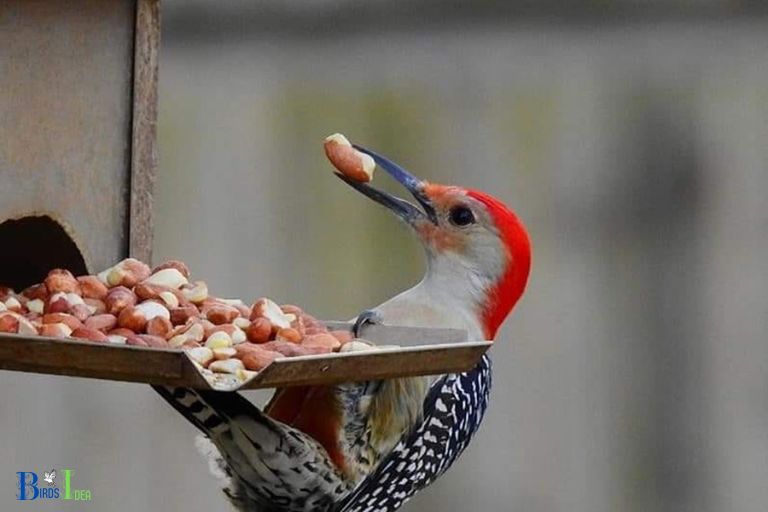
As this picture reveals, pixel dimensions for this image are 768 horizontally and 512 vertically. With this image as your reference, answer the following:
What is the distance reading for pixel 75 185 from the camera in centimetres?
266

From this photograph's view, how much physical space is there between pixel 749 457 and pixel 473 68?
1255mm

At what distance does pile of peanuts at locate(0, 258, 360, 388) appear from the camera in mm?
2084

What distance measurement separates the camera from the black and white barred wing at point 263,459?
2398mm

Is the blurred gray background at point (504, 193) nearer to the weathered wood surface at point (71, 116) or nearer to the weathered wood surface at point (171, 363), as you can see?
the weathered wood surface at point (71, 116)

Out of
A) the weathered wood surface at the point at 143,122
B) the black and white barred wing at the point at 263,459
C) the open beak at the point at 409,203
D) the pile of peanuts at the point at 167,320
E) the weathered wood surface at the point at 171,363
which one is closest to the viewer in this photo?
the weathered wood surface at the point at 171,363

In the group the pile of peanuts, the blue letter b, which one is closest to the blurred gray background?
the blue letter b

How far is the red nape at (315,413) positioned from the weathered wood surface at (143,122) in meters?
0.37

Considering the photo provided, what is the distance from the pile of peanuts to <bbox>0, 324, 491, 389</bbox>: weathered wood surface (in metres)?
0.10

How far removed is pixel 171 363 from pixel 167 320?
1.26 ft

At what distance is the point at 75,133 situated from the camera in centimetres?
267

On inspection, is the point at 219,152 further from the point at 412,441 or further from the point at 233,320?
the point at 233,320

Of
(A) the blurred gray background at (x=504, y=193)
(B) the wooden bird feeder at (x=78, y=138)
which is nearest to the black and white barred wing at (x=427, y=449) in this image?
(B) the wooden bird feeder at (x=78, y=138)

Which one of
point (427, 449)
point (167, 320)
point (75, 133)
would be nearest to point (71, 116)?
point (75, 133)

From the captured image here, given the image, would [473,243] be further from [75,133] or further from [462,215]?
[75,133]
